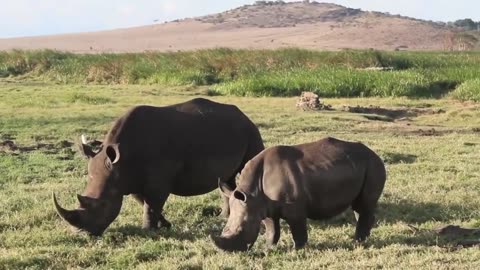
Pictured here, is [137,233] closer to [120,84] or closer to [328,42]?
[120,84]

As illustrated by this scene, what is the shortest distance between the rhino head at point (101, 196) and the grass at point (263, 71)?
1740cm

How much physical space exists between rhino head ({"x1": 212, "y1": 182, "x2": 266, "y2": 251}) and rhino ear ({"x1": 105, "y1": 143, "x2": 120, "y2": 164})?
141cm

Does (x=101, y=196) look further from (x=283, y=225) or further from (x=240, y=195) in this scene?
(x=283, y=225)

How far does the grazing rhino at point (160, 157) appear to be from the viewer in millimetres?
7812

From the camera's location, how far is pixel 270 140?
49.9 ft

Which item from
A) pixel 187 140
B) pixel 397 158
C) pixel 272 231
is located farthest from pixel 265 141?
pixel 272 231

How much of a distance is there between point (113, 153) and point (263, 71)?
2303 centimetres

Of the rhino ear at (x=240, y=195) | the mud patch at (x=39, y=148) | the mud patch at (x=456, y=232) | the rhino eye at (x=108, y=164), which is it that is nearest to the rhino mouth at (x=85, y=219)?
the rhino eye at (x=108, y=164)

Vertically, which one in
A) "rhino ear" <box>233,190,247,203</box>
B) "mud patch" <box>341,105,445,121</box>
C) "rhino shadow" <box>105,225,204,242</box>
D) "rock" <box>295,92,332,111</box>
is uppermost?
"rhino ear" <box>233,190,247,203</box>

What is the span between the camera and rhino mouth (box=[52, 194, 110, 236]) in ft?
25.0

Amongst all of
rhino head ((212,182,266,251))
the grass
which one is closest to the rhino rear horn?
rhino head ((212,182,266,251))

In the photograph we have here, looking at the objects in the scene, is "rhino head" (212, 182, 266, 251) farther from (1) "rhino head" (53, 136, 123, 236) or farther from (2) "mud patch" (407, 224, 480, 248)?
(2) "mud patch" (407, 224, 480, 248)

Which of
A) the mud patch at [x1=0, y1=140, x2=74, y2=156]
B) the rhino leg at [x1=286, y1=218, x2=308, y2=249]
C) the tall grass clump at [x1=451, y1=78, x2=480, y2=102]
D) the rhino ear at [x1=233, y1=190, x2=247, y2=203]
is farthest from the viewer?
the tall grass clump at [x1=451, y1=78, x2=480, y2=102]

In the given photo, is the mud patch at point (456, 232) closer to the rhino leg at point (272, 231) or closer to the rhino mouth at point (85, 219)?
→ the rhino leg at point (272, 231)
